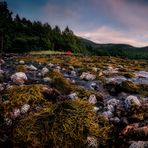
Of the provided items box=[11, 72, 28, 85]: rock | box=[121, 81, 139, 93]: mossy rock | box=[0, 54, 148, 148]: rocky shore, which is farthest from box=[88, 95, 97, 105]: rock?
box=[11, 72, 28, 85]: rock

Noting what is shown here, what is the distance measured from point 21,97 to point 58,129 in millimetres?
945

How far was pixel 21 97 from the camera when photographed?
3.33 m

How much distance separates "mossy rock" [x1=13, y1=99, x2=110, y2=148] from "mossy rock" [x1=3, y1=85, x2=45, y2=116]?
14.6 inches

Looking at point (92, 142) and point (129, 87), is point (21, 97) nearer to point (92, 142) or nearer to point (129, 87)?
point (92, 142)

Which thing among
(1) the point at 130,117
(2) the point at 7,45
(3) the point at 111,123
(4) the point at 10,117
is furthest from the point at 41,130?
(2) the point at 7,45

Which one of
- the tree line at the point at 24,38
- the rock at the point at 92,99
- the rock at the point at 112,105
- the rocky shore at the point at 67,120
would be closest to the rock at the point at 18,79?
the rocky shore at the point at 67,120

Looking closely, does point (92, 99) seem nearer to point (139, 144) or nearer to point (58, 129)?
point (58, 129)

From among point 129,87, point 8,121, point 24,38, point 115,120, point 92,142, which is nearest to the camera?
point 92,142

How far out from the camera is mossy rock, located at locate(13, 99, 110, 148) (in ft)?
8.18

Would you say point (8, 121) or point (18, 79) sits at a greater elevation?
point (18, 79)

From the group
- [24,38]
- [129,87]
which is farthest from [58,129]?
[24,38]

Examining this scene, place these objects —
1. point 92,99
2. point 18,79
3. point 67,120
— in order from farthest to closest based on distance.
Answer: point 18,79 → point 92,99 → point 67,120

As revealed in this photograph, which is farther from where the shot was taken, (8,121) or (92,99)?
(92,99)

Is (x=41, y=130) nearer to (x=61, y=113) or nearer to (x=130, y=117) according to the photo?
(x=61, y=113)
